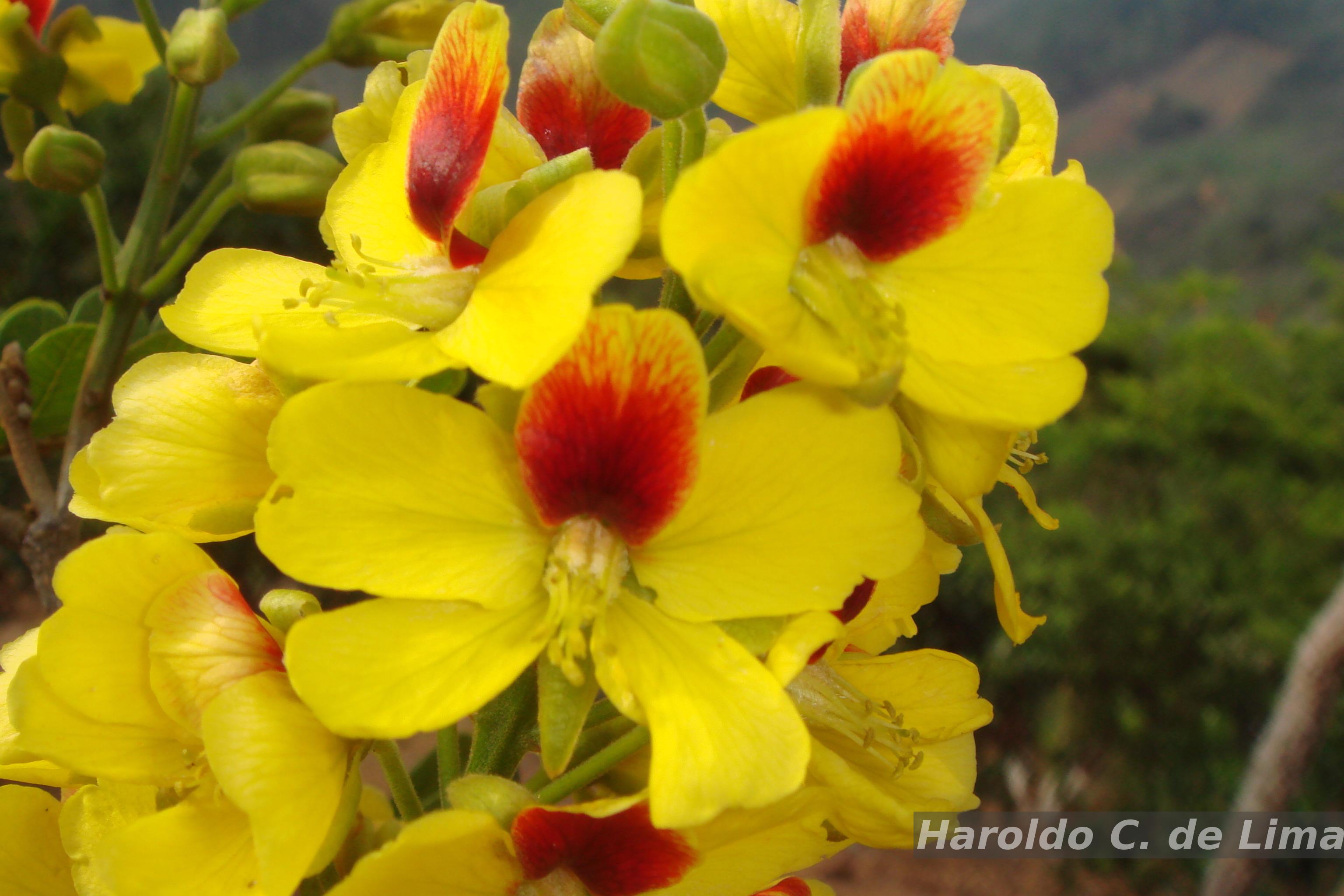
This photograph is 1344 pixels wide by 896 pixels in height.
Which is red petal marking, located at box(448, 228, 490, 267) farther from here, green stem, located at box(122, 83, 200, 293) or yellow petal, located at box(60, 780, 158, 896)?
green stem, located at box(122, 83, 200, 293)

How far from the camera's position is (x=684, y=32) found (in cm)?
54

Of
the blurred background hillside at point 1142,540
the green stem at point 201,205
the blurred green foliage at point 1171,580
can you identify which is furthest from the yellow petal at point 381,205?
the blurred green foliage at point 1171,580

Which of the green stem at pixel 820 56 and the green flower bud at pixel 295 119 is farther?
the green flower bud at pixel 295 119

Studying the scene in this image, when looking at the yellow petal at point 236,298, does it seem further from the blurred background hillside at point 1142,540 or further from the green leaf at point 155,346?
the blurred background hillside at point 1142,540

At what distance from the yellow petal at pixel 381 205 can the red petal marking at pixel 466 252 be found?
2 cm

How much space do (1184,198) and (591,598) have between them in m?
9.51

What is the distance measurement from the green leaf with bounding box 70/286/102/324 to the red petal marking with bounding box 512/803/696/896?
Result: 0.81 m

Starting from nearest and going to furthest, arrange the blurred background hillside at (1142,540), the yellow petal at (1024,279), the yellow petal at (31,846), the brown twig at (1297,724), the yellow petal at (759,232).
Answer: the yellow petal at (759,232)
the yellow petal at (1024,279)
the yellow petal at (31,846)
the brown twig at (1297,724)
the blurred background hillside at (1142,540)

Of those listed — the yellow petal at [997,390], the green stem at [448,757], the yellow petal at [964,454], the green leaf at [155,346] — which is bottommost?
the green stem at [448,757]

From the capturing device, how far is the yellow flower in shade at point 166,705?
537 millimetres

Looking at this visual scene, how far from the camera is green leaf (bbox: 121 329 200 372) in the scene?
37.8 inches

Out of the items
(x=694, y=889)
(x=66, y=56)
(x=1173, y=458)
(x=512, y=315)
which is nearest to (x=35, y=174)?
(x=66, y=56)

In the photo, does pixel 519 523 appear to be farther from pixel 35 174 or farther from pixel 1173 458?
pixel 1173 458

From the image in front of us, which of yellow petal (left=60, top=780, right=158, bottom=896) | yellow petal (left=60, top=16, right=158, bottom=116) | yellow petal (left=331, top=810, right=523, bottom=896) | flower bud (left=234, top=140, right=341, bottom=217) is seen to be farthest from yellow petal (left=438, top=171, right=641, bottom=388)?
yellow petal (left=60, top=16, right=158, bottom=116)
